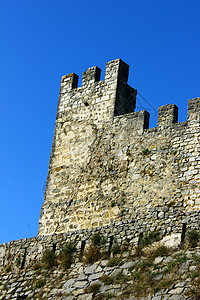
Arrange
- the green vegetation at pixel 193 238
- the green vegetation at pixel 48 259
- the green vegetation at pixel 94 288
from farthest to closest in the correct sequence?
1. the green vegetation at pixel 48 259
2. the green vegetation at pixel 94 288
3. the green vegetation at pixel 193 238

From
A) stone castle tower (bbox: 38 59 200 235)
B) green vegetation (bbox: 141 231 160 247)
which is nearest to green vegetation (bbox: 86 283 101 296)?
green vegetation (bbox: 141 231 160 247)

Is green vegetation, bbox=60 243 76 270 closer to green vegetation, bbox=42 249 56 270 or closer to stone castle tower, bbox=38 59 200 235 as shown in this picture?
green vegetation, bbox=42 249 56 270

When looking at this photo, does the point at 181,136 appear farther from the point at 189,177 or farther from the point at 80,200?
the point at 80,200

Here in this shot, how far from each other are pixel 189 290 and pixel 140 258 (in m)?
2.47

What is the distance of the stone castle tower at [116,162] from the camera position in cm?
1695

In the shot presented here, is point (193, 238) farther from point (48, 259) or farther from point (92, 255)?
point (48, 259)

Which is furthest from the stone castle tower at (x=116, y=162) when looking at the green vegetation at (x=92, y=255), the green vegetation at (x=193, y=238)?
the green vegetation at (x=92, y=255)

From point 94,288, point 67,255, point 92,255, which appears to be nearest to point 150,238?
point 92,255

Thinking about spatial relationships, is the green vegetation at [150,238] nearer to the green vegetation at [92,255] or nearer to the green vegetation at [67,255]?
the green vegetation at [92,255]

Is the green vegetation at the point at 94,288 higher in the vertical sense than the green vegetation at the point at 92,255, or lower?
lower

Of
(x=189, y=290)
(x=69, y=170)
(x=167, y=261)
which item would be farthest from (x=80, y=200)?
(x=189, y=290)

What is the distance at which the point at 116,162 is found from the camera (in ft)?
61.2

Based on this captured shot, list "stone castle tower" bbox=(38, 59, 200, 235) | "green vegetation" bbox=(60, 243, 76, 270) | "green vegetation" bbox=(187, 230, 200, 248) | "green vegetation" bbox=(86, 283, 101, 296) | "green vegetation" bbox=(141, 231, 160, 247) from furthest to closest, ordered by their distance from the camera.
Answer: "green vegetation" bbox=(60, 243, 76, 270), "stone castle tower" bbox=(38, 59, 200, 235), "green vegetation" bbox=(141, 231, 160, 247), "green vegetation" bbox=(86, 283, 101, 296), "green vegetation" bbox=(187, 230, 200, 248)

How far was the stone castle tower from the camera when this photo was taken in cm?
1695
